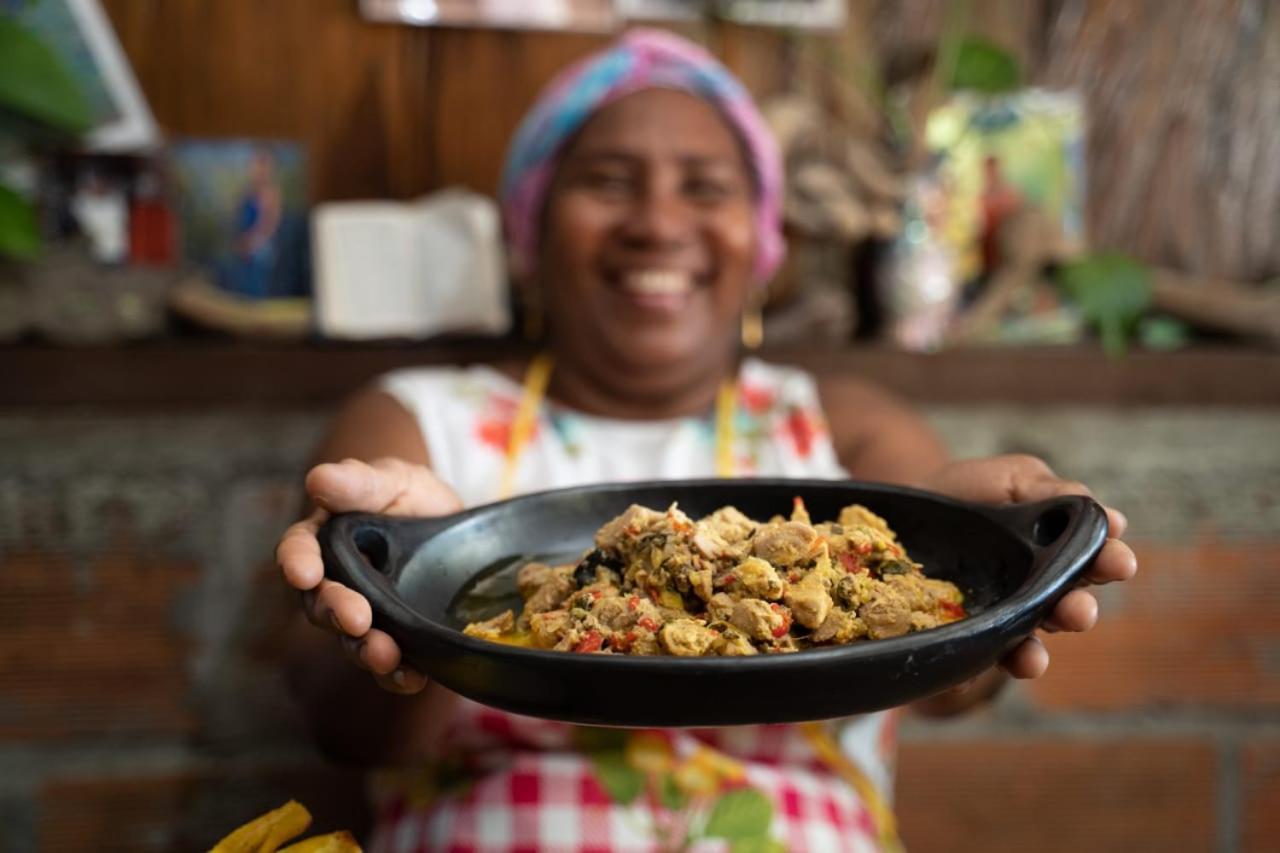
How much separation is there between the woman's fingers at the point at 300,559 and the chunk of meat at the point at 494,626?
0.12 m

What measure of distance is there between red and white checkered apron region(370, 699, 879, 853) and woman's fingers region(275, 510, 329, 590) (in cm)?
47

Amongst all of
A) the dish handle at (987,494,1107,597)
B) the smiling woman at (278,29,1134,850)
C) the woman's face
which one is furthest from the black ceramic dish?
the woman's face

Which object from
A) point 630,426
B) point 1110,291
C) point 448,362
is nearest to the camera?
point 630,426

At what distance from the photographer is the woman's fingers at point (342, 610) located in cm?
67

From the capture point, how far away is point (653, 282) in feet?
4.60

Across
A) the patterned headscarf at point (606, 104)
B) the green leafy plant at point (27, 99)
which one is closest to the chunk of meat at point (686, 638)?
the patterned headscarf at point (606, 104)

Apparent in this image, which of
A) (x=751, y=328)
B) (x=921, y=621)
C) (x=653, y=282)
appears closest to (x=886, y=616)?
(x=921, y=621)

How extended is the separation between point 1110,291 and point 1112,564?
1174 mm

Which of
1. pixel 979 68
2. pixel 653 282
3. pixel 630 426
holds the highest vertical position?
pixel 979 68

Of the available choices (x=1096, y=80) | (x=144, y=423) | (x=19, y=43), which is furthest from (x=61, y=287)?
(x=1096, y=80)

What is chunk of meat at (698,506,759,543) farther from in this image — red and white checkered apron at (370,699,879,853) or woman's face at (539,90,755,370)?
woman's face at (539,90,755,370)

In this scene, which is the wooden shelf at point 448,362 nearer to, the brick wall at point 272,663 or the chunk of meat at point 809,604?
the brick wall at point 272,663

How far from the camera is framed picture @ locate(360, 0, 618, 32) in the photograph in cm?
168

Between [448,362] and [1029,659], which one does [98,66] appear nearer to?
[448,362]
